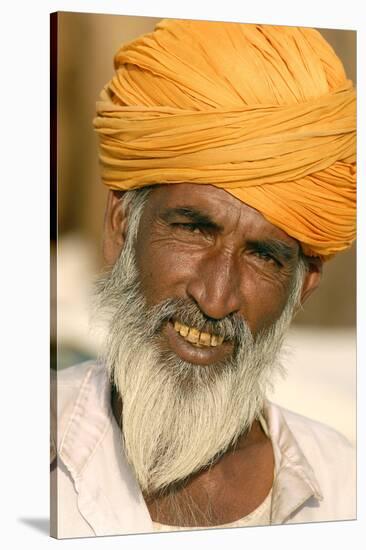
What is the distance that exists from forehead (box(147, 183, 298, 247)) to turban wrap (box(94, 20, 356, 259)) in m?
0.03

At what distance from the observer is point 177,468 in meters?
6.27

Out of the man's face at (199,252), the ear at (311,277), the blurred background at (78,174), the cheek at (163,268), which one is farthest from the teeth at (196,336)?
the ear at (311,277)

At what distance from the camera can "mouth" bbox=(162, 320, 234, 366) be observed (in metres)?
6.16

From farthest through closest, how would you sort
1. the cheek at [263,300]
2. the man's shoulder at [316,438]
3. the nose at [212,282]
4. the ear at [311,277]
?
the man's shoulder at [316,438] → the ear at [311,277] → the cheek at [263,300] → the nose at [212,282]

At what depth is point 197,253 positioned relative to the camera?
6.11 meters

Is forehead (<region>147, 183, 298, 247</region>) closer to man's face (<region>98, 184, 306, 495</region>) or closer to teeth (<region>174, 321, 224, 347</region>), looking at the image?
man's face (<region>98, 184, 306, 495</region>)

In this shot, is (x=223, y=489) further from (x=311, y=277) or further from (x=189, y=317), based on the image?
(x=311, y=277)

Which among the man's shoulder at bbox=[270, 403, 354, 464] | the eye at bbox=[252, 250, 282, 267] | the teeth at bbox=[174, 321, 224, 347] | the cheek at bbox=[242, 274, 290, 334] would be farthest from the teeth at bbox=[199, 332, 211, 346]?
the man's shoulder at bbox=[270, 403, 354, 464]

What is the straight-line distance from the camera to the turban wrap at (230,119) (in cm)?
604

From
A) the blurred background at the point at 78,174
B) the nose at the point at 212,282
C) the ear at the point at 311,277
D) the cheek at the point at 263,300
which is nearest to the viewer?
the blurred background at the point at 78,174

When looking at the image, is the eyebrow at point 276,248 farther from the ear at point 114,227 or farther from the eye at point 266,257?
the ear at point 114,227

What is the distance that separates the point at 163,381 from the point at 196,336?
0.23 m

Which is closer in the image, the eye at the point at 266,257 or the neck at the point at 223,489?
the eye at the point at 266,257

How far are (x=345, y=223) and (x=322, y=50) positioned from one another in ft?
2.33
